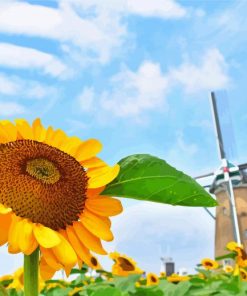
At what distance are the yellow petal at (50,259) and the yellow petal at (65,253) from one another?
0.01 m

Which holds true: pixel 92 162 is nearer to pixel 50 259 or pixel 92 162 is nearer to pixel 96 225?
pixel 96 225

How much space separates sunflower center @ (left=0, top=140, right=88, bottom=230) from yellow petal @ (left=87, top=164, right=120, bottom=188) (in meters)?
0.01

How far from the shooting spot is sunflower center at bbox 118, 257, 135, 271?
417 cm

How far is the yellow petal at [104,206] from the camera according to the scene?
1.16 meters

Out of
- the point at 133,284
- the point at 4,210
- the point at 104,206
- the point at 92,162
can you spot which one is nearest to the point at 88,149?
the point at 92,162

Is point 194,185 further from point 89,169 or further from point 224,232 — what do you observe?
point 224,232

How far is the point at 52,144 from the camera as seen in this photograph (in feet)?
4.21

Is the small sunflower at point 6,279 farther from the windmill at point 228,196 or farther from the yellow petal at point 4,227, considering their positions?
the windmill at point 228,196

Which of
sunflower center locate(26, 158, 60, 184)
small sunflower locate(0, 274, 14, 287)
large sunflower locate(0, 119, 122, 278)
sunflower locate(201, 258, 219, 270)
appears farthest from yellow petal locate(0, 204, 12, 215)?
sunflower locate(201, 258, 219, 270)

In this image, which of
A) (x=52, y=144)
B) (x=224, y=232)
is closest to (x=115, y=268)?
(x=52, y=144)

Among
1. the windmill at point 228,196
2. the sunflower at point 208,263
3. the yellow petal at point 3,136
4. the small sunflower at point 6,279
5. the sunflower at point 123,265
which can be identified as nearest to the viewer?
the yellow petal at point 3,136

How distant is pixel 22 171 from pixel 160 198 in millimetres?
279

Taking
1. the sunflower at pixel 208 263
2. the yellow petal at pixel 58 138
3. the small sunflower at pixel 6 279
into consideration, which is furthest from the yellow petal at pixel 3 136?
the sunflower at pixel 208 263

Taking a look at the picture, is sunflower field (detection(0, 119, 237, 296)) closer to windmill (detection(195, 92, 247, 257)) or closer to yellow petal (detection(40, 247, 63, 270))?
yellow petal (detection(40, 247, 63, 270))
